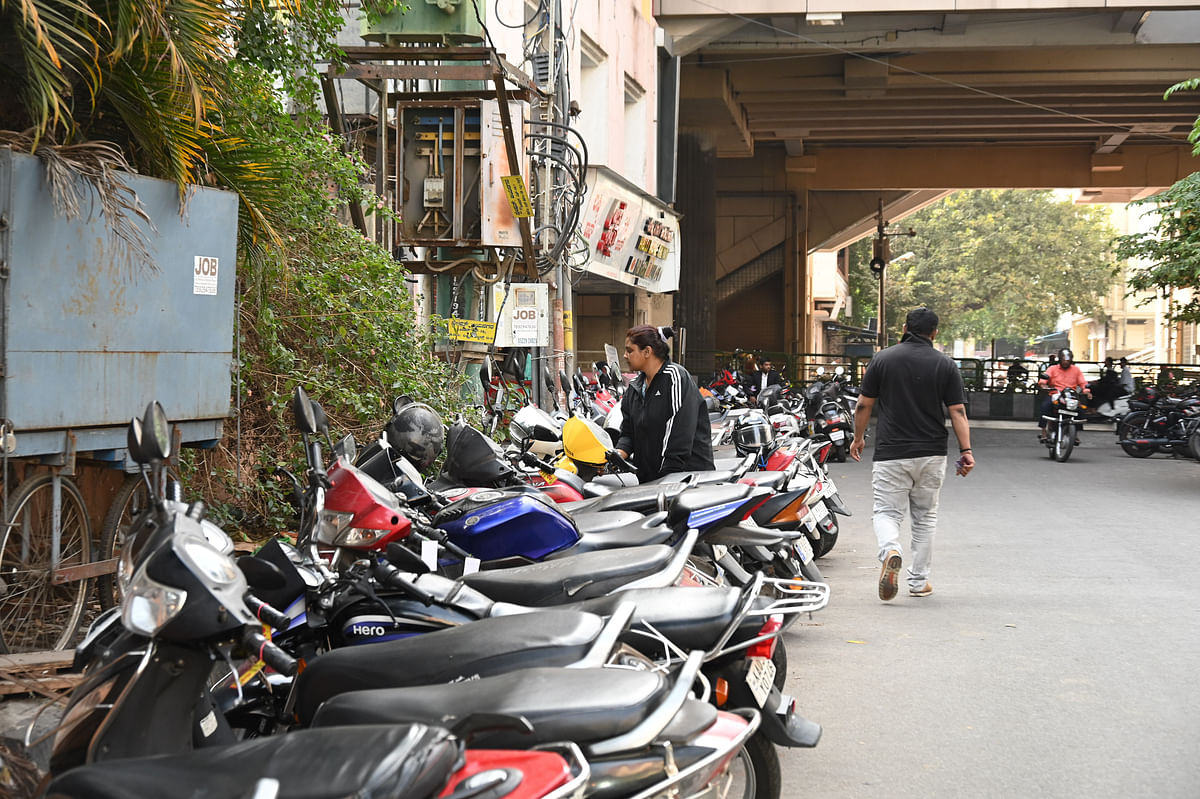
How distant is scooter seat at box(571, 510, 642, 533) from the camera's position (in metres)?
5.24

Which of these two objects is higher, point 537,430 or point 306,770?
point 537,430

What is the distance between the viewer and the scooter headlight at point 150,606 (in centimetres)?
260

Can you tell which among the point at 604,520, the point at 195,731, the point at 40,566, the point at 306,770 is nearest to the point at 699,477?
the point at 604,520

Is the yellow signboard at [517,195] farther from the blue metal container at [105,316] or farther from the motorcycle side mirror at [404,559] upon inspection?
the motorcycle side mirror at [404,559]

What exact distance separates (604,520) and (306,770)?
3142 mm

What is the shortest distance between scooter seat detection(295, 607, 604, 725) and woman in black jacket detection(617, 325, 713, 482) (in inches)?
157

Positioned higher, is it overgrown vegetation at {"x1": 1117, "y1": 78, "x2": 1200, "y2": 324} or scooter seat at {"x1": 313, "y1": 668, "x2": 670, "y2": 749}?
overgrown vegetation at {"x1": 1117, "y1": 78, "x2": 1200, "y2": 324}

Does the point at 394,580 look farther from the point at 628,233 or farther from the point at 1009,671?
the point at 628,233

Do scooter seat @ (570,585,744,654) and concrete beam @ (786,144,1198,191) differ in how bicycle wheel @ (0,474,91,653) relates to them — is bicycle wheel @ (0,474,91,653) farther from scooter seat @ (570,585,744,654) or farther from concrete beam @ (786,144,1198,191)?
concrete beam @ (786,144,1198,191)

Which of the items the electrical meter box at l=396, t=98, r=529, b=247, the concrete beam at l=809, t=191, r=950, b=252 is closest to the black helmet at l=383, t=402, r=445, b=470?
the electrical meter box at l=396, t=98, r=529, b=247

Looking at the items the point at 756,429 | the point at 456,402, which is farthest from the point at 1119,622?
the point at 456,402

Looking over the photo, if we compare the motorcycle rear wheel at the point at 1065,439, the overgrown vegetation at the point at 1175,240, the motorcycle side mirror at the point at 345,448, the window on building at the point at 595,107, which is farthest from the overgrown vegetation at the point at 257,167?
the motorcycle rear wheel at the point at 1065,439

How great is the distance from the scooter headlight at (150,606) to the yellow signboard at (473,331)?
8.42 meters

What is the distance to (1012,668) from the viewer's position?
643cm
